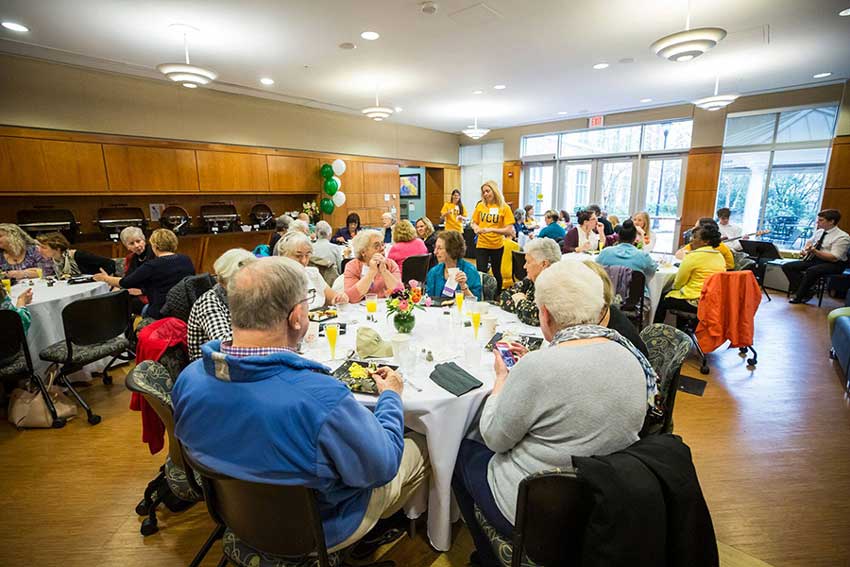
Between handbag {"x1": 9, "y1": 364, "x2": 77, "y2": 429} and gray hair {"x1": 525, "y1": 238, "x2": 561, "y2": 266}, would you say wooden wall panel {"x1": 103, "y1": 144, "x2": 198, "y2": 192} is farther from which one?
gray hair {"x1": 525, "y1": 238, "x2": 561, "y2": 266}

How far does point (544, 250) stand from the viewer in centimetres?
259

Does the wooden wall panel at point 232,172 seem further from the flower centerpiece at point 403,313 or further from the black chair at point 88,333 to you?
the flower centerpiece at point 403,313

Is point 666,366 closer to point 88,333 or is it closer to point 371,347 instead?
point 371,347

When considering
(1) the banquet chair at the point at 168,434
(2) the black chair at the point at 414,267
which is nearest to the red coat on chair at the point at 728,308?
(2) the black chair at the point at 414,267

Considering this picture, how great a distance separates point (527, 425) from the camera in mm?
1239

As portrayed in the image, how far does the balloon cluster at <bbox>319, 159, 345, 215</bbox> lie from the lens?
870 centimetres

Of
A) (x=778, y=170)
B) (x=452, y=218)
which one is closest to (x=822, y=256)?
(x=778, y=170)

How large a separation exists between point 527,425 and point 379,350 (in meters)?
0.89

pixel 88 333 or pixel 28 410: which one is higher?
pixel 88 333

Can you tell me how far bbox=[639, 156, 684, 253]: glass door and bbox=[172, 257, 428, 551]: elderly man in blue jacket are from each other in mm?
9829

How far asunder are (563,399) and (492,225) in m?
4.35

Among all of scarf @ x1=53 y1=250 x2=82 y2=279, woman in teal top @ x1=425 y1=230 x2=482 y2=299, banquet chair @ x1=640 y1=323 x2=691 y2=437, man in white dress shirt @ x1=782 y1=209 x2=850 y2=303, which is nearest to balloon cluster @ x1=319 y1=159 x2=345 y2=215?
scarf @ x1=53 y1=250 x2=82 y2=279

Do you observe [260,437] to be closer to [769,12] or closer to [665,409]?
[665,409]

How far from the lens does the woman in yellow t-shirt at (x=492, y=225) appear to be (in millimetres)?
5227
